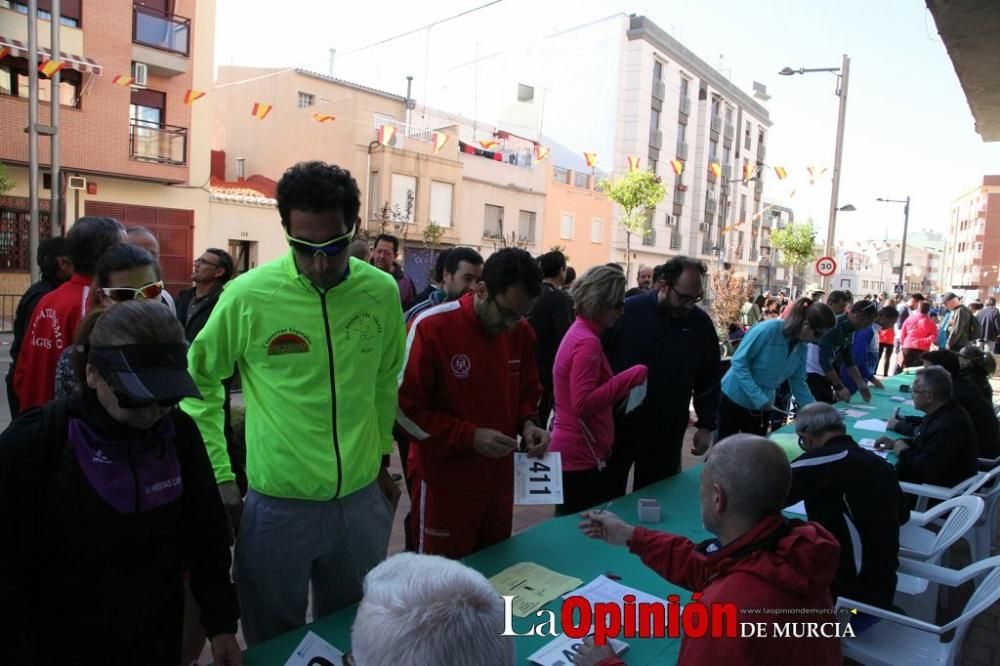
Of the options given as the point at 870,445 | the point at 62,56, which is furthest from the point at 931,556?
the point at 62,56

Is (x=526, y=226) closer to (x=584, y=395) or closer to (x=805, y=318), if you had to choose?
(x=805, y=318)

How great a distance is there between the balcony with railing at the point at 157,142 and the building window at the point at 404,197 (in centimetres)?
746

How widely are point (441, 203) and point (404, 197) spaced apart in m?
1.73

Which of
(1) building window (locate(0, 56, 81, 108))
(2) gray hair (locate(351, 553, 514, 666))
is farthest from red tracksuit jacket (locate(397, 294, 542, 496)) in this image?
(1) building window (locate(0, 56, 81, 108))

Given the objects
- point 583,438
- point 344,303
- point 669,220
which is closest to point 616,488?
point 583,438

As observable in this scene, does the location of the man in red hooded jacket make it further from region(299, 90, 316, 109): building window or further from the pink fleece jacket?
region(299, 90, 316, 109): building window

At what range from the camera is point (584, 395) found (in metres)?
3.27

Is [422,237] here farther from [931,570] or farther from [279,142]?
[931,570]

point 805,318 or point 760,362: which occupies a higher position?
point 805,318

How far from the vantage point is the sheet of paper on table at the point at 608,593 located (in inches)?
87.7

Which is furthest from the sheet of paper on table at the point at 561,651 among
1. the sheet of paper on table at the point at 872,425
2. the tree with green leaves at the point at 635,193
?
the tree with green leaves at the point at 635,193

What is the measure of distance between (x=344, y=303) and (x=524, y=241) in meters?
27.3

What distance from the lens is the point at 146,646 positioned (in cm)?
158

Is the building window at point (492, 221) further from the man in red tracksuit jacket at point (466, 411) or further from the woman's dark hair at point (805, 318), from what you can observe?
the man in red tracksuit jacket at point (466, 411)
